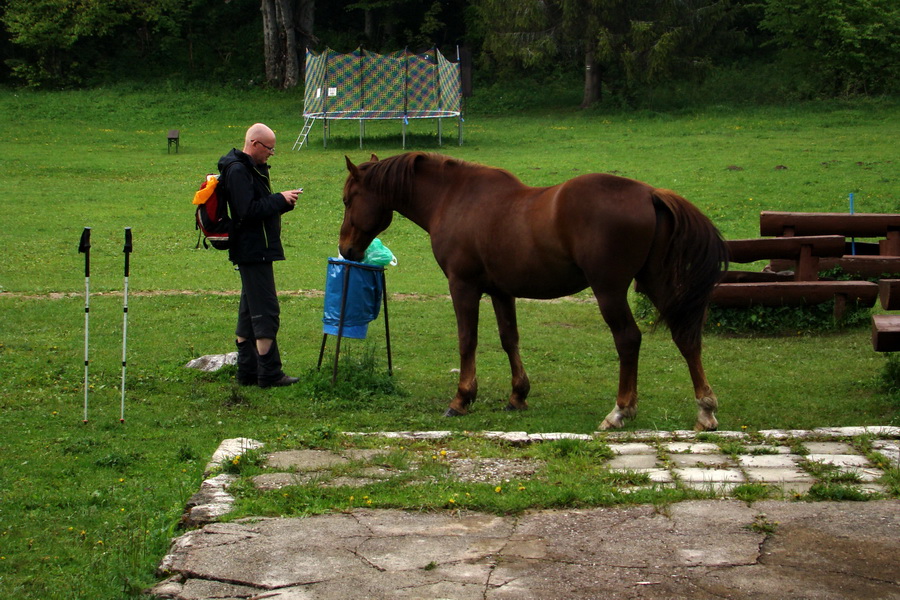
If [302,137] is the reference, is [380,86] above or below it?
above

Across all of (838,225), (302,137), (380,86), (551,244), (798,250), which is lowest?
(798,250)

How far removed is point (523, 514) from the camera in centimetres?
493

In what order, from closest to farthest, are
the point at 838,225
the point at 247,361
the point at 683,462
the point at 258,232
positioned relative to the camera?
the point at 683,462
the point at 258,232
the point at 247,361
the point at 838,225

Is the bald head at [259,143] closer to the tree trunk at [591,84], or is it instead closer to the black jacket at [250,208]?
the black jacket at [250,208]

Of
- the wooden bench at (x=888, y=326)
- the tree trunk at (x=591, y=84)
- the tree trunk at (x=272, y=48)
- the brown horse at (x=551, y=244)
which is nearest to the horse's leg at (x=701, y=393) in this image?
the brown horse at (x=551, y=244)

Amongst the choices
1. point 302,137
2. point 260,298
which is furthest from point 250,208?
point 302,137

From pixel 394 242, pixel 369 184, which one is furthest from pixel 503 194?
pixel 394 242

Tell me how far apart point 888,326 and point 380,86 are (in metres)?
24.9

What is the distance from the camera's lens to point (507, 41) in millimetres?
35344

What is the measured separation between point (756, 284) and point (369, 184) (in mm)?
4909

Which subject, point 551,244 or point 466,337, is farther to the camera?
point 466,337

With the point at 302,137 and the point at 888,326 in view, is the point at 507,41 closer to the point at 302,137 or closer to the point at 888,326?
the point at 302,137

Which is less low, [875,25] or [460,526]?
[875,25]

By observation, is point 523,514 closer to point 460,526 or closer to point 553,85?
point 460,526
